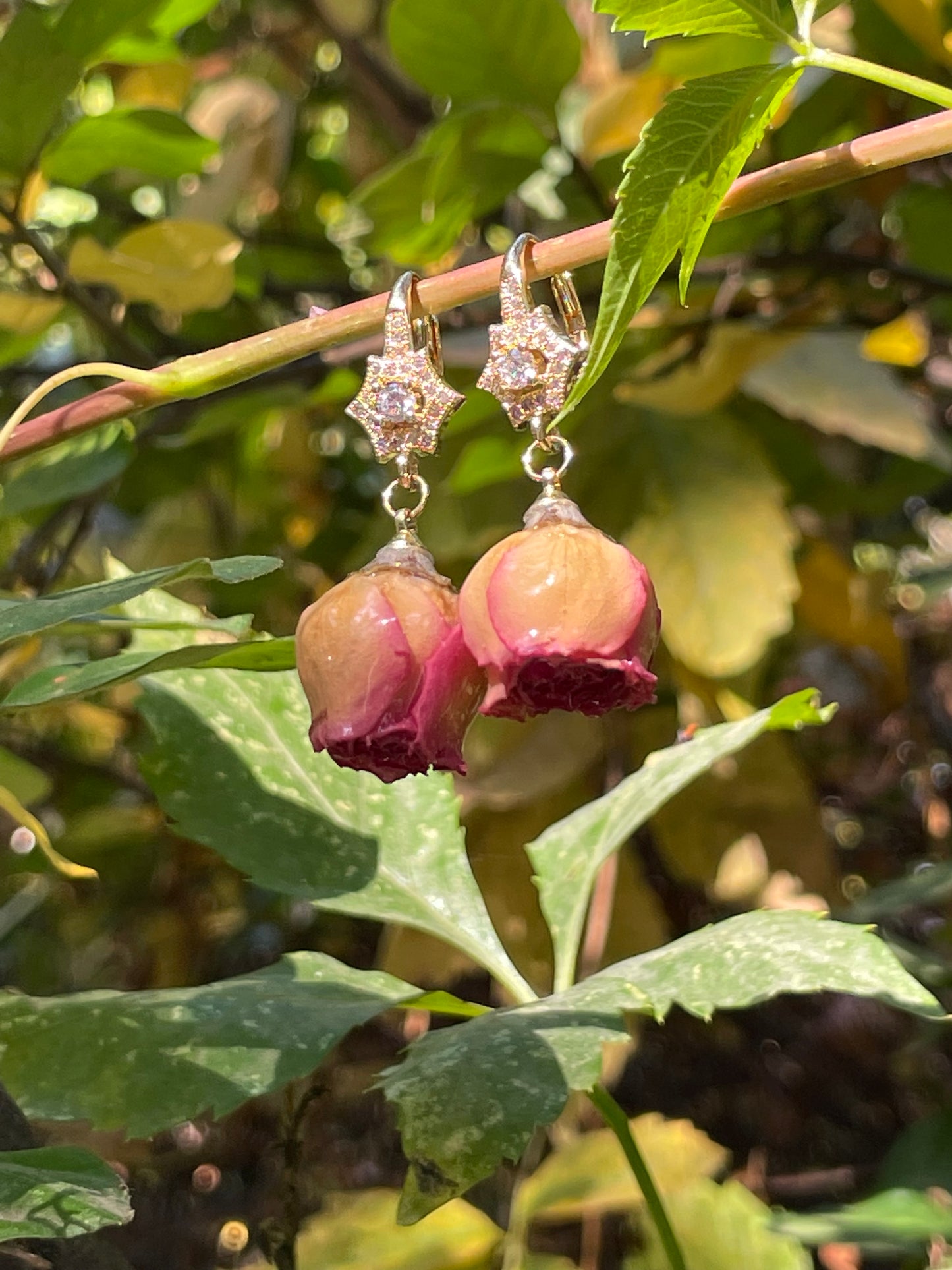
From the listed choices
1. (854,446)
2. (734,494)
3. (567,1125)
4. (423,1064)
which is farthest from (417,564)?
(854,446)

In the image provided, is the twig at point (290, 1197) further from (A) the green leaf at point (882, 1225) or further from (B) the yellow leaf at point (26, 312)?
(B) the yellow leaf at point (26, 312)

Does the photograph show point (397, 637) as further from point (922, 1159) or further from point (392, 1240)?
point (922, 1159)

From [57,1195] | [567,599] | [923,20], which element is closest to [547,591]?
[567,599]

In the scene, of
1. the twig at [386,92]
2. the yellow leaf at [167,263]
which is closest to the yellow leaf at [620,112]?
the yellow leaf at [167,263]

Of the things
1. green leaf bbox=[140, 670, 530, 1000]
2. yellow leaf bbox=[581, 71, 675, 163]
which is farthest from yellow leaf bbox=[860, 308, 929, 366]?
green leaf bbox=[140, 670, 530, 1000]

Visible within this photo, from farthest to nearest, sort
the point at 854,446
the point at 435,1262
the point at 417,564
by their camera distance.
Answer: the point at 854,446 → the point at 435,1262 → the point at 417,564

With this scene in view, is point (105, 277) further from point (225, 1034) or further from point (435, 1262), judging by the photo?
point (435, 1262)

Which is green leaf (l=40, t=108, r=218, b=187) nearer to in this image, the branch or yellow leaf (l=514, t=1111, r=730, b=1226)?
the branch
